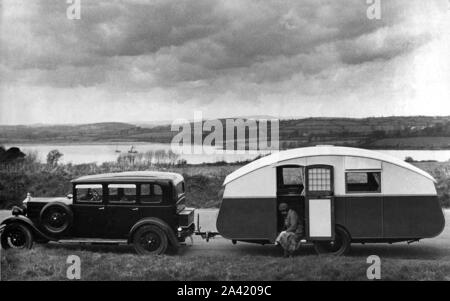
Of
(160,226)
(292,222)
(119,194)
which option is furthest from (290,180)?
(119,194)

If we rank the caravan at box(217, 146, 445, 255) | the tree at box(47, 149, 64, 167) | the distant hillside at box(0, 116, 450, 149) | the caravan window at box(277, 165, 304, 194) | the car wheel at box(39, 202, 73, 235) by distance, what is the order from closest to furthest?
the caravan at box(217, 146, 445, 255) → the car wheel at box(39, 202, 73, 235) → the caravan window at box(277, 165, 304, 194) → the distant hillside at box(0, 116, 450, 149) → the tree at box(47, 149, 64, 167)

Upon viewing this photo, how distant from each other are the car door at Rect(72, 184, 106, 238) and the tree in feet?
8.11

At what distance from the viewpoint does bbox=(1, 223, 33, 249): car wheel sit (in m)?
10.5

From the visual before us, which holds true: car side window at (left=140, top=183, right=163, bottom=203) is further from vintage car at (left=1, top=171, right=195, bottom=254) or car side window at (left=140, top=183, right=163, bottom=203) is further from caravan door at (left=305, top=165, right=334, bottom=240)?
caravan door at (left=305, top=165, right=334, bottom=240)

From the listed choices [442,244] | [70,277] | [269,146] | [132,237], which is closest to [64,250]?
[70,277]

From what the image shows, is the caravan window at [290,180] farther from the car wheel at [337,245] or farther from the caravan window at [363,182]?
the car wheel at [337,245]

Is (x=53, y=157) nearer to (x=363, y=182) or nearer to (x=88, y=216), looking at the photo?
(x=88, y=216)

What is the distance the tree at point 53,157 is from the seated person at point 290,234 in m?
5.95

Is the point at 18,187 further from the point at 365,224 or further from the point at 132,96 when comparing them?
the point at 365,224

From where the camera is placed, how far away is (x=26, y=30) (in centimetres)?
1217

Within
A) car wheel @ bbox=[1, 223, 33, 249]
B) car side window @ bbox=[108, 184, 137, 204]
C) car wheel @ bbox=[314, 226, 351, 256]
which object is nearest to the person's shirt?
car wheel @ bbox=[314, 226, 351, 256]

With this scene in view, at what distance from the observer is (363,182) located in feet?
35.1

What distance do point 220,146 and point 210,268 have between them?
3.35 meters

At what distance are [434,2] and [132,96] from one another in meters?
7.41
